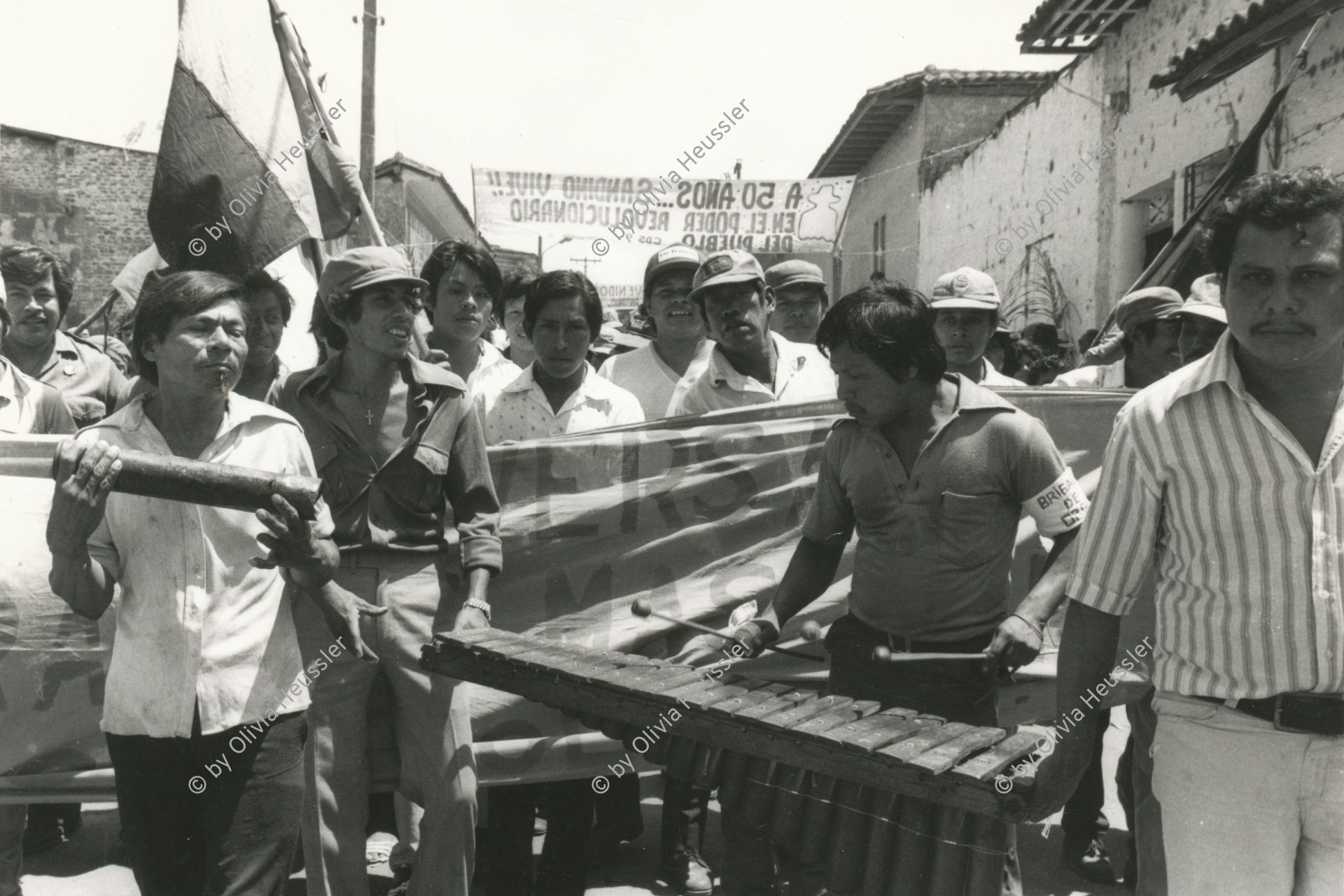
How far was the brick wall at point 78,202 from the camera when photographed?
23094mm

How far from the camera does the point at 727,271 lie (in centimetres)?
485

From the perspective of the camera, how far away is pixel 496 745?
163 inches

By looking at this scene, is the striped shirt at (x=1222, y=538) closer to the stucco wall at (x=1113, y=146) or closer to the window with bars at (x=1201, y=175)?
the stucco wall at (x=1113, y=146)

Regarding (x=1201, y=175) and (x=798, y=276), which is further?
(x=1201, y=175)

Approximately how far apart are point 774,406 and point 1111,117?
363 inches

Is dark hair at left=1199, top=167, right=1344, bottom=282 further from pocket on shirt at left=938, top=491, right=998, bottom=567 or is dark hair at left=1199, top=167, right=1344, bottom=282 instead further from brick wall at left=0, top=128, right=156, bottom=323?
brick wall at left=0, top=128, right=156, bottom=323

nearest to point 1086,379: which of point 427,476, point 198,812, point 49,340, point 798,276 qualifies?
point 798,276

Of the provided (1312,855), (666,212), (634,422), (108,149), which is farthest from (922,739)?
(108,149)

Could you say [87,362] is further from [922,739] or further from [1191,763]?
[1191,763]

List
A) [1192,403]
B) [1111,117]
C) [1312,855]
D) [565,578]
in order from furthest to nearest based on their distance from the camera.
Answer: [1111,117] → [565,578] → [1192,403] → [1312,855]

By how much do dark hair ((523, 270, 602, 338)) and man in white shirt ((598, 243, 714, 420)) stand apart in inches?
29.1

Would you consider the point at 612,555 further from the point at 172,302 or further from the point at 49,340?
the point at 49,340

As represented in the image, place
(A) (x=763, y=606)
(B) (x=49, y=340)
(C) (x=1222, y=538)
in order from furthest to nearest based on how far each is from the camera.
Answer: (B) (x=49, y=340) < (A) (x=763, y=606) < (C) (x=1222, y=538)

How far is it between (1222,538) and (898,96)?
61.5 feet
